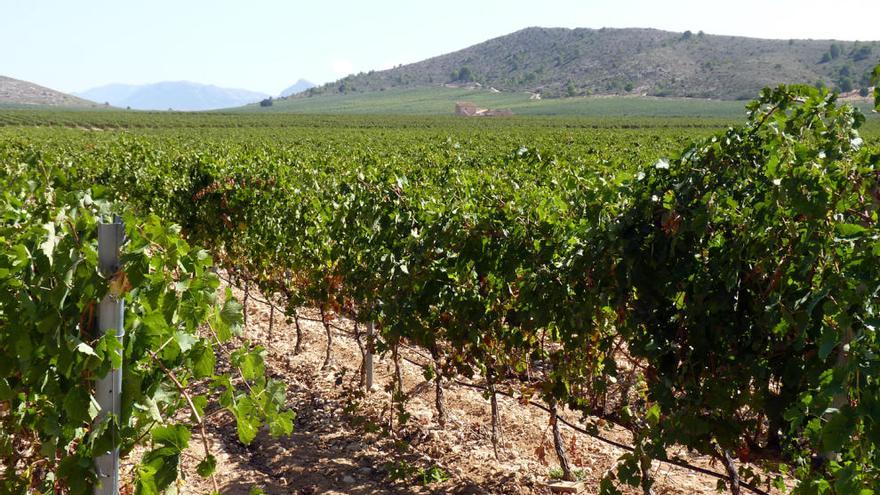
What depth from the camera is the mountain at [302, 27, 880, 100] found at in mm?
130250

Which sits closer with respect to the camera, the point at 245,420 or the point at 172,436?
the point at 172,436

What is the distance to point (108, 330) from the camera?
6.87 ft

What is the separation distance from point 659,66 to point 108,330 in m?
163

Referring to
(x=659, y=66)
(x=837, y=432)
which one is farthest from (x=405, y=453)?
(x=659, y=66)

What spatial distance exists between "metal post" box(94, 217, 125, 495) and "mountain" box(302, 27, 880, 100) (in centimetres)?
12629

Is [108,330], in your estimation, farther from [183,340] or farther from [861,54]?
[861,54]

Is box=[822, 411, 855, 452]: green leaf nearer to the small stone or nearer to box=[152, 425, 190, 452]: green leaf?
box=[152, 425, 190, 452]: green leaf

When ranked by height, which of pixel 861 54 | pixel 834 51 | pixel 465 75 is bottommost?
pixel 861 54

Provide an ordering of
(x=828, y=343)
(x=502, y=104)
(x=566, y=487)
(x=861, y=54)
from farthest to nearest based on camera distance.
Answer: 1. (x=502, y=104)
2. (x=861, y=54)
3. (x=566, y=487)
4. (x=828, y=343)

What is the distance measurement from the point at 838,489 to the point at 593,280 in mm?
1624

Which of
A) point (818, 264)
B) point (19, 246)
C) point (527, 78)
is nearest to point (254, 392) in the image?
point (19, 246)

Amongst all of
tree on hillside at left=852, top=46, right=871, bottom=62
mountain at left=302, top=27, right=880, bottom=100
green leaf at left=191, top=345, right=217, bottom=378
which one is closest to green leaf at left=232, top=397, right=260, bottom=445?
green leaf at left=191, top=345, right=217, bottom=378

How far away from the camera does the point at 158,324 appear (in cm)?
220

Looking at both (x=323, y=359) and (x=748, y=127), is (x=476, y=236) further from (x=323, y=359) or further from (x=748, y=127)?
(x=323, y=359)
